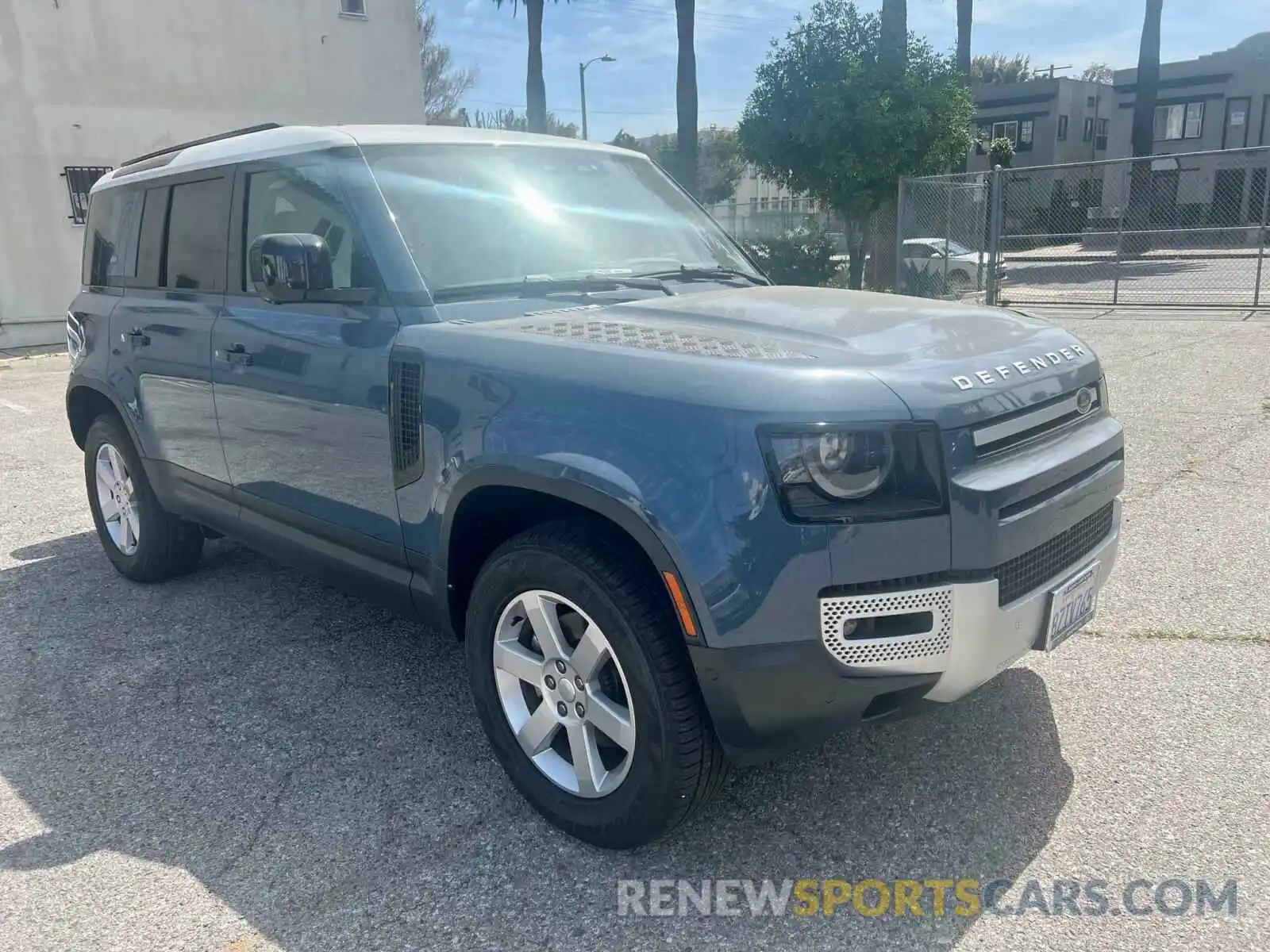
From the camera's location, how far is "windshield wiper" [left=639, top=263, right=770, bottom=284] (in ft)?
12.3

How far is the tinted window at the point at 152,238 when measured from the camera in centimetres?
450

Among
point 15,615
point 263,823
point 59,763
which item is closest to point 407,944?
point 263,823

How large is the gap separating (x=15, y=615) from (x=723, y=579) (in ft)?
12.8

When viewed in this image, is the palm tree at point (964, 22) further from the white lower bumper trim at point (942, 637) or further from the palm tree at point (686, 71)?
the white lower bumper trim at point (942, 637)

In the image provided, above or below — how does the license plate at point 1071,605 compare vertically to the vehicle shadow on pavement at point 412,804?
above

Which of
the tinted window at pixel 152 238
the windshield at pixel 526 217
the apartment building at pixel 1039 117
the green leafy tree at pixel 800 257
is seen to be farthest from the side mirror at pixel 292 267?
the apartment building at pixel 1039 117

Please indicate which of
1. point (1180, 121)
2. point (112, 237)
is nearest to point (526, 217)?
point (112, 237)

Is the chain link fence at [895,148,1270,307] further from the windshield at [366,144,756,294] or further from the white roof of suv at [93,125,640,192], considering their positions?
the white roof of suv at [93,125,640,192]

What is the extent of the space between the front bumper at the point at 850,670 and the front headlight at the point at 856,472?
0.20 meters

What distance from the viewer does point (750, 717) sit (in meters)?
2.40

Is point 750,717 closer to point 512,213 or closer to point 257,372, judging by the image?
point 512,213

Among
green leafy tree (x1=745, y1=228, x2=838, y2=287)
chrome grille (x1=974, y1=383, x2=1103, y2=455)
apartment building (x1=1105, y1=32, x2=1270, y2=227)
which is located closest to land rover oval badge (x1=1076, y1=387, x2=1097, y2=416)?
chrome grille (x1=974, y1=383, x2=1103, y2=455)

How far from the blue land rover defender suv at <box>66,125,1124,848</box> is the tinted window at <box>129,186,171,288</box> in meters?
0.28

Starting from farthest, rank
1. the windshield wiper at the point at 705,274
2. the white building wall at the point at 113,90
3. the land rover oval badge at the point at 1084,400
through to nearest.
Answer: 1. the white building wall at the point at 113,90
2. the windshield wiper at the point at 705,274
3. the land rover oval badge at the point at 1084,400
